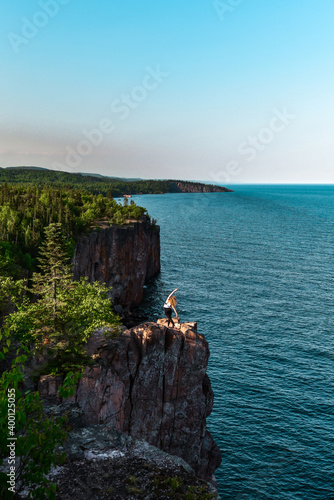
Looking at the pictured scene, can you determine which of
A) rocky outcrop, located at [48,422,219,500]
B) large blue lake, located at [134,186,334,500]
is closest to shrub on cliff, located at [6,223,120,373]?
rocky outcrop, located at [48,422,219,500]

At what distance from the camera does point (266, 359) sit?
215 ft

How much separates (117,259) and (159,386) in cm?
5666

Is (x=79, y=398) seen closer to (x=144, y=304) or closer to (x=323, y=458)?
(x=323, y=458)

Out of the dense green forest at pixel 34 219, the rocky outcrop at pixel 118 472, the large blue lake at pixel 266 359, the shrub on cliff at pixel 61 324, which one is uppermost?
the dense green forest at pixel 34 219

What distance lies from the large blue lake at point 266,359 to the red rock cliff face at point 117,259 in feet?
20.4

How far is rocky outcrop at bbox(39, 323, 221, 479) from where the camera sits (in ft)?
115

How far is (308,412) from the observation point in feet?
175

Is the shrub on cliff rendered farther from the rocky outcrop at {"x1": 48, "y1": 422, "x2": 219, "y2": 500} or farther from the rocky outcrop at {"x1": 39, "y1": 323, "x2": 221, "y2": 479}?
the rocky outcrop at {"x1": 48, "y1": 422, "x2": 219, "y2": 500}

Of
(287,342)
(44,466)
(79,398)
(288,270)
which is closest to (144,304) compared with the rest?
(287,342)

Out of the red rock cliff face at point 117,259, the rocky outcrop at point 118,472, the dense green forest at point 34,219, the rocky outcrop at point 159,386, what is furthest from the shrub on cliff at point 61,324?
the red rock cliff face at point 117,259

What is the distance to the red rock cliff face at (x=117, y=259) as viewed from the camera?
84.9m

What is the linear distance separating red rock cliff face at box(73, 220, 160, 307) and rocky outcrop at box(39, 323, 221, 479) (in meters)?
46.3

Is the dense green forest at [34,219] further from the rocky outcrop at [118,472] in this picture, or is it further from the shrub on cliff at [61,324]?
the rocky outcrop at [118,472]

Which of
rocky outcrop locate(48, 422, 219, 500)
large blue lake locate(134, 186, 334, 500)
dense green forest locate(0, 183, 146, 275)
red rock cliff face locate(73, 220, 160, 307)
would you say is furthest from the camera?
red rock cliff face locate(73, 220, 160, 307)
